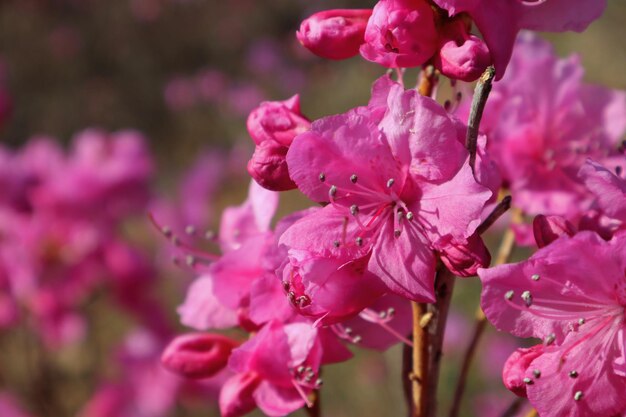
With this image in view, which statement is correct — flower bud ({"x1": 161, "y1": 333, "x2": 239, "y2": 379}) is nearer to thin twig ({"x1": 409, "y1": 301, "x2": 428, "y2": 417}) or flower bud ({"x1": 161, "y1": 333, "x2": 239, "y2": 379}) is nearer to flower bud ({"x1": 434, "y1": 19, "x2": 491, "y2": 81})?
thin twig ({"x1": 409, "y1": 301, "x2": 428, "y2": 417})

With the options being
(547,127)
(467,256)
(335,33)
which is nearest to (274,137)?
(335,33)

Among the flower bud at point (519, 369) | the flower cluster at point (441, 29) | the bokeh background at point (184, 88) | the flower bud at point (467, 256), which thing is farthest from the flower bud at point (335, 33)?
Answer: the bokeh background at point (184, 88)

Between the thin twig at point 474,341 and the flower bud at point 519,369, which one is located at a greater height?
the flower bud at point 519,369

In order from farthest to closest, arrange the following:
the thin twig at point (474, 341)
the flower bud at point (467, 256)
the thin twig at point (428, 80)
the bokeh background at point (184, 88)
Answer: the bokeh background at point (184, 88) < the thin twig at point (474, 341) < the thin twig at point (428, 80) < the flower bud at point (467, 256)

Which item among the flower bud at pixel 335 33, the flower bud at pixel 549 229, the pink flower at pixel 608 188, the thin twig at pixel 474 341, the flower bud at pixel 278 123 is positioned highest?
the flower bud at pixel 335 33

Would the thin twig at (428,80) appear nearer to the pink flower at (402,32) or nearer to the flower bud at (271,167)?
the pink flower at (402,32)

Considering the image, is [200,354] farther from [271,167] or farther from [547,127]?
[547,127]

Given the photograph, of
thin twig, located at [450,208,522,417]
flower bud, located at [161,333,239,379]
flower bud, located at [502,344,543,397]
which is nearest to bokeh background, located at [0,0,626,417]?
thin twig, located at [450,208,522,417]

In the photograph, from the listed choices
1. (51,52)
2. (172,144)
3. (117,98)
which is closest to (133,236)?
(172,144)
